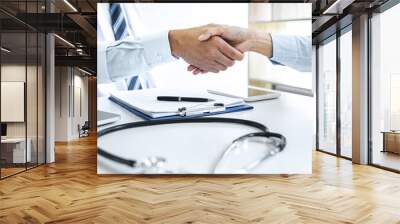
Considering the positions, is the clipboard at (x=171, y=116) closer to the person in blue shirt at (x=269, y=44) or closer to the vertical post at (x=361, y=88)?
the person in blue shirt at (x=269, y=44)

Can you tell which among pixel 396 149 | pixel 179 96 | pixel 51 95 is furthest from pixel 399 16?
pixel 51 95

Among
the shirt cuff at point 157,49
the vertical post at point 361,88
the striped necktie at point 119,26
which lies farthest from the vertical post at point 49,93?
the vertical post at point 361,88

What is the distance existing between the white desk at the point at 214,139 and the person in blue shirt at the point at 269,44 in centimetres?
58

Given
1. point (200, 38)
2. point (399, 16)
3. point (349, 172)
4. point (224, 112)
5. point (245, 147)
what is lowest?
point (349, 172)

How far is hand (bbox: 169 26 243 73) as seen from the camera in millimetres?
6168

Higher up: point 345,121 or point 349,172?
point 345,121

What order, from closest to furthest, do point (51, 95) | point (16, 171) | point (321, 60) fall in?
point (16, 171)
point (51, 95)
point (321, 60)

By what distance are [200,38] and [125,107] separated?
1657mm

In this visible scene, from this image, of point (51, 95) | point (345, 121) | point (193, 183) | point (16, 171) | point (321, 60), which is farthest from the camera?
point (321, 60)

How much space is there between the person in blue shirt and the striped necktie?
923 mm

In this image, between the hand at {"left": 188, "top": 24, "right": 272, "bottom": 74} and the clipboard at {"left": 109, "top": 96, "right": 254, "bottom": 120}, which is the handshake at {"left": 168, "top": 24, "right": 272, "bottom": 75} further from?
the clipboard at {"left": 109, "top": 96, "right": 254, "bottom": 120}

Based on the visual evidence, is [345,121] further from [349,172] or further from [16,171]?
[16,171]

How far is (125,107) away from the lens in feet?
20.5

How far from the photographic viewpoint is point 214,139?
6.26m
